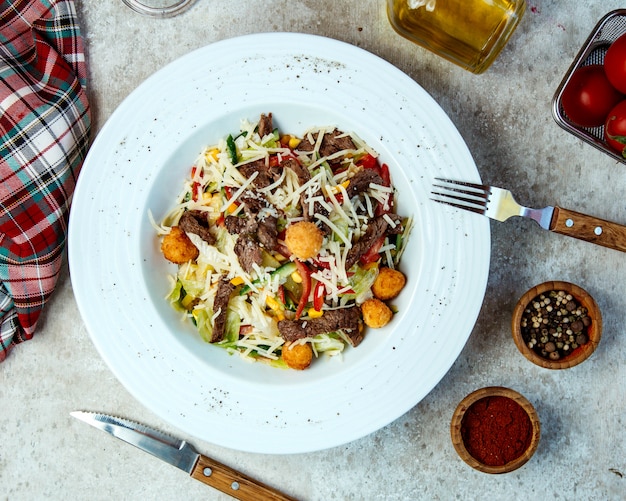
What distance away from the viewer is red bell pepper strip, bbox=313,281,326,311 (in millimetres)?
3252

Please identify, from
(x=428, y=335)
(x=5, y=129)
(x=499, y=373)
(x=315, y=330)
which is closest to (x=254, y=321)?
(x=315, y=330)

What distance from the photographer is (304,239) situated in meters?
2.98

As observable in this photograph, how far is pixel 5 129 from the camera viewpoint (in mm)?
3404

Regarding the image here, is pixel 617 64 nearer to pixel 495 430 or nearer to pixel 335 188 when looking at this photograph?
pixel 335 188

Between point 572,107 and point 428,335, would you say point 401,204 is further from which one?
point 572,107

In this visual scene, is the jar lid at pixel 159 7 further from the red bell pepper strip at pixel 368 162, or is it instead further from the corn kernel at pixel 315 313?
the corn kernel at pixel 315 313

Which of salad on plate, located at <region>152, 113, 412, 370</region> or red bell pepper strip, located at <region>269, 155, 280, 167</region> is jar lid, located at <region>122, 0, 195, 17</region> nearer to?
salad on plate, located at <region>152, 113, 412, 370</region>

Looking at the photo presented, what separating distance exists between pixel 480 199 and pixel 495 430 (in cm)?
133

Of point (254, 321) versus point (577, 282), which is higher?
point (577, 282)

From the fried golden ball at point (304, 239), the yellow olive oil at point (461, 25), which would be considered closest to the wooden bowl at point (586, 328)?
the fried golden ball at point (304, 239)

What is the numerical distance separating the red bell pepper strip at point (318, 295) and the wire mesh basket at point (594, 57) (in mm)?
1732

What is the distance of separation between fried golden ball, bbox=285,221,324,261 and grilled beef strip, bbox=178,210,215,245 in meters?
0.53

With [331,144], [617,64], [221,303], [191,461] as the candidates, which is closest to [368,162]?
[331,144]

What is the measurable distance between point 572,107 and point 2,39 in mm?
3413
